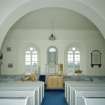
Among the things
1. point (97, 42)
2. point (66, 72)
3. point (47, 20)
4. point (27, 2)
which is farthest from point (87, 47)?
point (27, 2)

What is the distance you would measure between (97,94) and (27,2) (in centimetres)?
712

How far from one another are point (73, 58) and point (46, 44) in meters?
1.94

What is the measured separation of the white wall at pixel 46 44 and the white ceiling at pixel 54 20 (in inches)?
12.5

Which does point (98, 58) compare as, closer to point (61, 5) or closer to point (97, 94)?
point (61, 5)

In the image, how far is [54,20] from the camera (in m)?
15.5

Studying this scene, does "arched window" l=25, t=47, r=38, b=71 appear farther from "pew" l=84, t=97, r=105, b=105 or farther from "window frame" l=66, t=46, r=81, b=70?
"pew" l=84, t=97, r=105, b=105

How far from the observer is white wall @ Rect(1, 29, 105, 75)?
52.0ft

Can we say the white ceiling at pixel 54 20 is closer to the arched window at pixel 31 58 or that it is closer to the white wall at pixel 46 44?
the white wall at pixel 46 44

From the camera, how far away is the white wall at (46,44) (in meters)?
15.9

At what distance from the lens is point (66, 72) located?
15.9 m

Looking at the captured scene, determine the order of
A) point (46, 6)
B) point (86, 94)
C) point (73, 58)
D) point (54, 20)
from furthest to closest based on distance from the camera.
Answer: point (73, 58) < point (54, 20) < point (46, 6) < point (86, 94)

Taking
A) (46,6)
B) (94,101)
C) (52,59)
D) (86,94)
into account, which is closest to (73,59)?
(52,59)

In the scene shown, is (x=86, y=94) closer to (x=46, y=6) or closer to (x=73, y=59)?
(x=46, y=6)

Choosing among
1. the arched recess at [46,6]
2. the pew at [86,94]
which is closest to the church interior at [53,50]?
the arched recess at [46,6]
